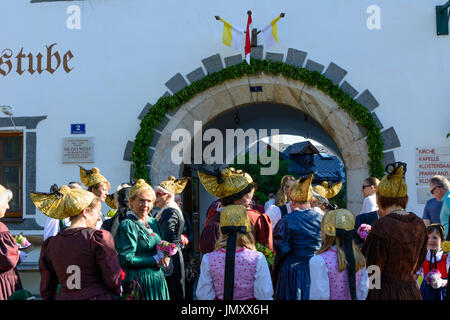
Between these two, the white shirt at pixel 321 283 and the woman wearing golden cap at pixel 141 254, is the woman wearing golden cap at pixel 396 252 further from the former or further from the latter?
the woman wearing golden cap at pixel 141 254

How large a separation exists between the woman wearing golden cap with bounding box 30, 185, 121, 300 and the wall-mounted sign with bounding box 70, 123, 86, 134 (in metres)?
5.19

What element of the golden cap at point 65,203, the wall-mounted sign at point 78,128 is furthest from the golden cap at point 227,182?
the wall-mounted sign at point 78,128

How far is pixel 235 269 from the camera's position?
361 cm

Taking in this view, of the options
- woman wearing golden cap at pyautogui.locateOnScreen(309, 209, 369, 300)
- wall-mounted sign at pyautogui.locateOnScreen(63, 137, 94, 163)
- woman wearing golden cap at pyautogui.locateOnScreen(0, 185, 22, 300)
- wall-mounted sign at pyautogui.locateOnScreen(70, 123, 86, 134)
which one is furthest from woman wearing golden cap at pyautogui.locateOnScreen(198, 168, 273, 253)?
wall-mounted sign at pyautogui.locateOnScreen(70, 123, 86, 134)

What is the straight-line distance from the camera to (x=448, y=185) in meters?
6.33

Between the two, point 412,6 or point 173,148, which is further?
point 173,148

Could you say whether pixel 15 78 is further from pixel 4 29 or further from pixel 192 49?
pixel 192 49

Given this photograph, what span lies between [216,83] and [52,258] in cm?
522

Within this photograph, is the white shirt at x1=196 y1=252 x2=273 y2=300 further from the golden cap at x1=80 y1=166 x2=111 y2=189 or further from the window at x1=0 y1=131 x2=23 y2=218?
the window at x1=0 y1=131 x2=23 y2=218

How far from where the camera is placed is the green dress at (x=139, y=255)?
431 cm

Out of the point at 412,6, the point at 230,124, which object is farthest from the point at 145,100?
the point at 412,6

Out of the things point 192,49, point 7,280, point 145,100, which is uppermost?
point 192,49

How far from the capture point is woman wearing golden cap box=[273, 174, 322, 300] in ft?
14.4
